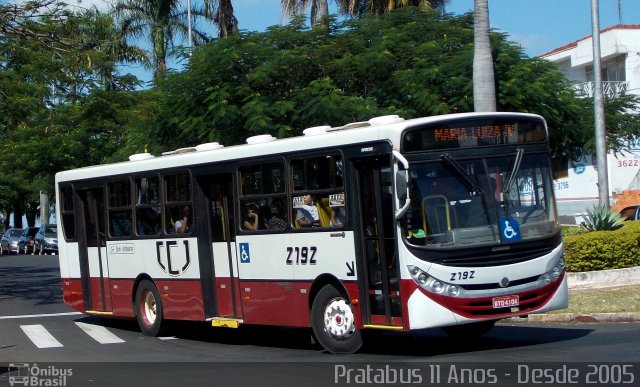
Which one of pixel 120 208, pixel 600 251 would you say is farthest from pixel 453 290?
pixel 600 251

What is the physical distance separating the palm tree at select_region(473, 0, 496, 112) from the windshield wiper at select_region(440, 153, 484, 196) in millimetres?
7594

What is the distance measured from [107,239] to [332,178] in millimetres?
6346

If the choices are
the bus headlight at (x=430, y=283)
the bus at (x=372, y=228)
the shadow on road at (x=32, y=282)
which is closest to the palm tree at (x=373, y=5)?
the shadow on road at (x=32, y=282)

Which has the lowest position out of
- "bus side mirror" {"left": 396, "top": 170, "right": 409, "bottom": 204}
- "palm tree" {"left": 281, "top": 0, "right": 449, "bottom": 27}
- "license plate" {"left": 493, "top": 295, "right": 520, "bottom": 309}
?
"license plate" {"left": 493, "top": 295, "right": 520, "bottom": 309}

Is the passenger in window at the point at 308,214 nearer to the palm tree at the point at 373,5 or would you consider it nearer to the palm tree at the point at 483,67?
the palm tree at the point at 483,67

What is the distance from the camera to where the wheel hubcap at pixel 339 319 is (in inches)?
515

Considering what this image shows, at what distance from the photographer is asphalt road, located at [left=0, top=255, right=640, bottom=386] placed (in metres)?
10.7

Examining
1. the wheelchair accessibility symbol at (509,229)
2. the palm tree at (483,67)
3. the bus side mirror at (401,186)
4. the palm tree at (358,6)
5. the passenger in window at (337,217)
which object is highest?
the palm tree at (358,6)

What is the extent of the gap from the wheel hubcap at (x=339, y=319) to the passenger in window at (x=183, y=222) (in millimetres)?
3626

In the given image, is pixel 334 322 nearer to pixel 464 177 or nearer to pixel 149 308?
pixel 464 177

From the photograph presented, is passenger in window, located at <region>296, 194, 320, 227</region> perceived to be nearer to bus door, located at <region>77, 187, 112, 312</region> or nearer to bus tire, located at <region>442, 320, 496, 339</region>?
bus tire, located at <region>442, 320, 496, 339</region>

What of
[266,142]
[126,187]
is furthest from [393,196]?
[126,187]

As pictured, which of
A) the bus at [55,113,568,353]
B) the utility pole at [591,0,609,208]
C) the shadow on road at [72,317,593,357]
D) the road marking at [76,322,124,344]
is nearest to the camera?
the bus at [55,113,568,353]

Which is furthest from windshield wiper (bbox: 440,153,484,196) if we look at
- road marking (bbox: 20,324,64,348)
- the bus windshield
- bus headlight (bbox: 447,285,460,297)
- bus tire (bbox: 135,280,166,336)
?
road marking (bbox: 20,324,64,348)
